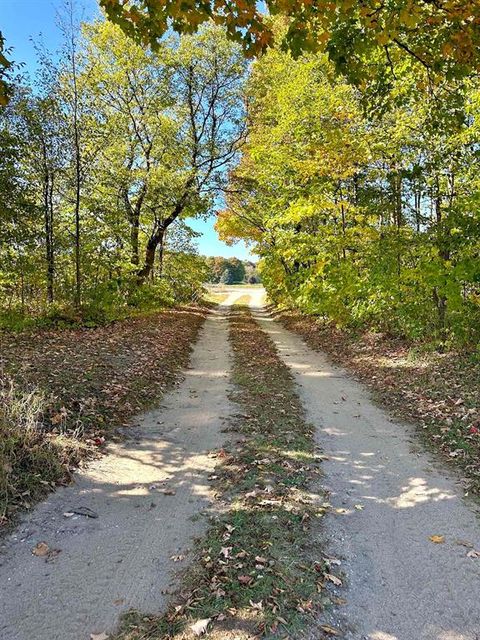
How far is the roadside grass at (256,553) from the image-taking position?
2719mm

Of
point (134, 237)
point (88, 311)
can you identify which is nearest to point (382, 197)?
point (88, 311)

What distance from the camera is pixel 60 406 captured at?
5.77 metres

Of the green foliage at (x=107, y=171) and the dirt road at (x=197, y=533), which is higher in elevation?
the green foliage at (x=107, y=171)

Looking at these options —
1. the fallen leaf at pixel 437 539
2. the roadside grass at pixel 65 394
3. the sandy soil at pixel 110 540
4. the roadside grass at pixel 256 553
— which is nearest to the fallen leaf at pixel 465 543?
the fallen leaf at pixel 437 539

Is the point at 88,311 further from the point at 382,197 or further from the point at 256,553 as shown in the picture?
the point at 256,553

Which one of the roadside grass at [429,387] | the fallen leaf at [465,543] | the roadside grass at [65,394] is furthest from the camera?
the roadside grass at [429,387]

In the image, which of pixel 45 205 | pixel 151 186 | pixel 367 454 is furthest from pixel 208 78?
pixel 367 454

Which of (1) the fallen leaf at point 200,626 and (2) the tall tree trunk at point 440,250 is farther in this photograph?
(2) the tall tree trunk at point 440,250

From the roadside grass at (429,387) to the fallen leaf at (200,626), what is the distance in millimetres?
3071

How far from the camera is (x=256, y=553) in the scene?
3371 mm

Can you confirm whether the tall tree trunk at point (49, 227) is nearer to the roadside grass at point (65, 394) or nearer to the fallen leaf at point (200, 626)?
the roadside grass at point (65, 394)

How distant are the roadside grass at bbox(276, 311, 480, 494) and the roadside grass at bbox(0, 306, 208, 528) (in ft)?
13.4

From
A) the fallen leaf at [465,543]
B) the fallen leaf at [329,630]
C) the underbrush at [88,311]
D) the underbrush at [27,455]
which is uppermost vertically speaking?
the underbrush at [88,311]

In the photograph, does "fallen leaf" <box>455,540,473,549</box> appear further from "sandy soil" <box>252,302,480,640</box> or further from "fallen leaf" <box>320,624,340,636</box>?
"fallen leaf" <box>320,624,340,636</box>
